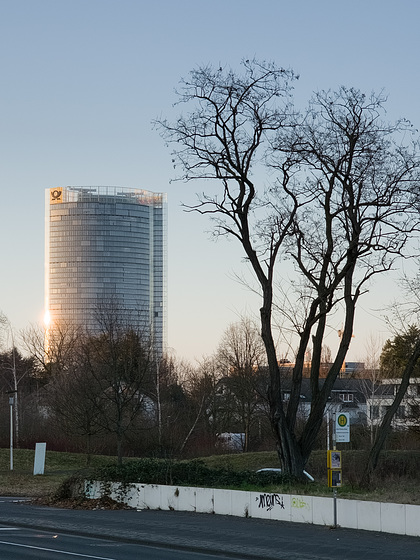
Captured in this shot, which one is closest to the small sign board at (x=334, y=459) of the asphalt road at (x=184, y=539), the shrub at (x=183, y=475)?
the asphalt road at (x=184, y=539)

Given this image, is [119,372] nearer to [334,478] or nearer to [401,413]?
[334,478]

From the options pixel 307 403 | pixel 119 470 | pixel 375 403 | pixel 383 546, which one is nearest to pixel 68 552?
pixel 383 546

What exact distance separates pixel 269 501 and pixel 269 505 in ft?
0.31

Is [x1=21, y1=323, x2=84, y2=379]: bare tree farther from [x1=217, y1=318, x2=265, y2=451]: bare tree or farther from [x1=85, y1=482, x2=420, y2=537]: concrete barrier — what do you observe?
[x1=85, y1=482, x2=420, y2=537]: concrete barrier

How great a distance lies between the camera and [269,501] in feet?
70.2

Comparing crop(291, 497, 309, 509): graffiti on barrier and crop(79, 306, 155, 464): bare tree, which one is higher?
crop(79, 306, 155, 464): bare tree

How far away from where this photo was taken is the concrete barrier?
18.4 m

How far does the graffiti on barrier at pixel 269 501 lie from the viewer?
21125 millimetres

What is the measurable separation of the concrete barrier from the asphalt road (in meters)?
0.32

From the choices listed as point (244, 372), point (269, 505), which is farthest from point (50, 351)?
point (269, 505)

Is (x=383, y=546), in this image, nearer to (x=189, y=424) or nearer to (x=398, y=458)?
(x=398, y=458)

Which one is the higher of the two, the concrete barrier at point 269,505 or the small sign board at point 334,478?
the small sign board at point 334,478

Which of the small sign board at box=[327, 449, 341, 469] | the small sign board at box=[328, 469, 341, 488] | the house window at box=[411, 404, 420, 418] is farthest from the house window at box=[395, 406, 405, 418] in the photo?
the small sign board at box=[328, 469, 341, 488]

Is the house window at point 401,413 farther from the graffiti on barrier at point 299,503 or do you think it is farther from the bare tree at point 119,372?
the graffiti on barrier at point 299,503
